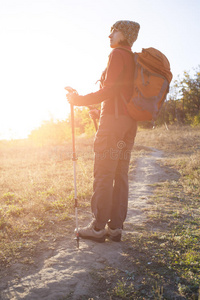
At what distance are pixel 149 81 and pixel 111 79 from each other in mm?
446

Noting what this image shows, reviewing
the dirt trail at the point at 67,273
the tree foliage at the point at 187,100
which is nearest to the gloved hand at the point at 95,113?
the dirt trail at the point at 67,273

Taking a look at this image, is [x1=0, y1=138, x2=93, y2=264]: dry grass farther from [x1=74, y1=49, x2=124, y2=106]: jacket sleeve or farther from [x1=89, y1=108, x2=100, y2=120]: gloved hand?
[x1=74, y1=49, x2=124, y2=106]: jacket sleeve

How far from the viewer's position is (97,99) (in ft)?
9.90

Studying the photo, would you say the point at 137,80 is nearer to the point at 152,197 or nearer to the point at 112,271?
the point at 112,271

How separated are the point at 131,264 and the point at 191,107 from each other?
117ft

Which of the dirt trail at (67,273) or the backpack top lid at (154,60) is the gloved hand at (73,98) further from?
the dirt trail at (67,273)

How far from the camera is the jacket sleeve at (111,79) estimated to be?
2.96 meters

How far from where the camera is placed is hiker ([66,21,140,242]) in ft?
9.85

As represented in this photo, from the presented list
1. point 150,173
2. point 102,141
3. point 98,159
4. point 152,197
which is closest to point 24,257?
point 98,159

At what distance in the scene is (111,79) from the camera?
9.79 ft

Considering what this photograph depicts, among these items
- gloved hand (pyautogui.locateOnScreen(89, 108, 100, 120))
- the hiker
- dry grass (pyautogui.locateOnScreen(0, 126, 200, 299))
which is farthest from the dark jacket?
dry grass (pyautogui.locateOnScreen(0, 126, 200, 299))

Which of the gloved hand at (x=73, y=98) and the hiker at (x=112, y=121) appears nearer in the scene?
the hiker at (x=112, y=121)

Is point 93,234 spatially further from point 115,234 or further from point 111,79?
point 111,79

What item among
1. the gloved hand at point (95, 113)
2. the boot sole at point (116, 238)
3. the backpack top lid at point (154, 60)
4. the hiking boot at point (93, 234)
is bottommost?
the boot sole at point (116, 238)
